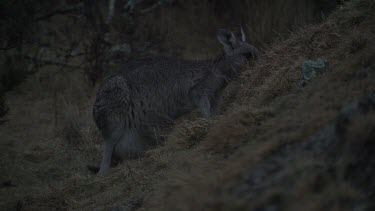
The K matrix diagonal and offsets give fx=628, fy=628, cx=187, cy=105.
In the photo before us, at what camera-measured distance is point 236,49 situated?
8695 millimetres

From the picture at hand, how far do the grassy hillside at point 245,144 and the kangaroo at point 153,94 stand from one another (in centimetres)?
27

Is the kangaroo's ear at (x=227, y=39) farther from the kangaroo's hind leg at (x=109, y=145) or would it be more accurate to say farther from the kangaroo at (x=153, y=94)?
the kangaroo's hind leg at (x=109, y=145)

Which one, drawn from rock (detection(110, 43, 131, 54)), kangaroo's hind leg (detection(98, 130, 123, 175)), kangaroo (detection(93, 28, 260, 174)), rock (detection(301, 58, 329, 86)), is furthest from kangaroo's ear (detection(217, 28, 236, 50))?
rock (detection(110, 43, 131, 54))

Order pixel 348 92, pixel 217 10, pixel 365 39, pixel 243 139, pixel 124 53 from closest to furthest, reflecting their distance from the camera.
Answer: pixel 348 92 → pixel 243 139 → pixel 365 39 → pixel 124 53 → pixel 217 10

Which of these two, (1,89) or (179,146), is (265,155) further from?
(1,89)

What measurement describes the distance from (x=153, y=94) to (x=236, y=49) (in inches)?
52.4

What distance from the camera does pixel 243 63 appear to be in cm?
857

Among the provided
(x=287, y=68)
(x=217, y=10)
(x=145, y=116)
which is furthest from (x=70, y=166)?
A: (x=217, y=10)

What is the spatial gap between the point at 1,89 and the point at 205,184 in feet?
Answer: 15.2

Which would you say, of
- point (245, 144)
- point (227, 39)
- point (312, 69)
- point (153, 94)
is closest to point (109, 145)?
point (153, 94)

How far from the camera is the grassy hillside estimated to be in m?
4.07

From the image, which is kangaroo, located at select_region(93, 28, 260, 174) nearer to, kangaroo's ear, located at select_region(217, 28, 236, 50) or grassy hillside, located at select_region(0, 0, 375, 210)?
kangaroo's ear, located at select_region(217, 28, 236, 50)

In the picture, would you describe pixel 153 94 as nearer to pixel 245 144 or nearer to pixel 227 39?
pixel 227 39

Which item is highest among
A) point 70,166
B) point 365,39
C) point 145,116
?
point 365,39
